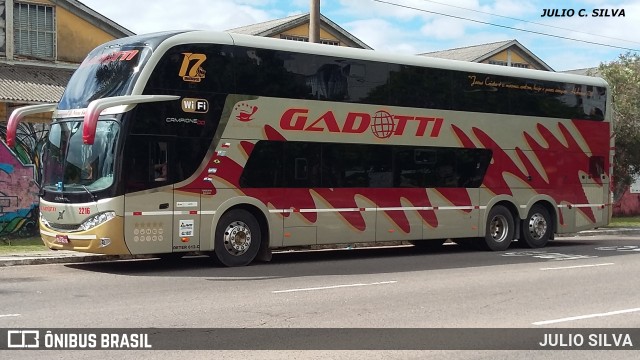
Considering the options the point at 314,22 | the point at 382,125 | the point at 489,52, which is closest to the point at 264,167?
the point at 382,125

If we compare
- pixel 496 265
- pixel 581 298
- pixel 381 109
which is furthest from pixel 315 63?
pixel 581 298

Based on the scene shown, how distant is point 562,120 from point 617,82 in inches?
572

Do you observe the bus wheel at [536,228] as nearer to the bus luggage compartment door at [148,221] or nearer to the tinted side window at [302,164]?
the tinted side window at [302,164]

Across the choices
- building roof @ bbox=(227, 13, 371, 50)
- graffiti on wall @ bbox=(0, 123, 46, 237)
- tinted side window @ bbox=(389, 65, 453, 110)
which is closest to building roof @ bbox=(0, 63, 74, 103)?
graffiti on wall @ bbox=(0, 123, 46, 237)

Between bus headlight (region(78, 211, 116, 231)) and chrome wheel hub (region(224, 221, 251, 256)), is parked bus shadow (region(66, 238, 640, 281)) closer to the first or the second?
chrome wheel hub (region(224, 221, 251, 256))

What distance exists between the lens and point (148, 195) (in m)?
13.8

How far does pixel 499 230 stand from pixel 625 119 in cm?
1496

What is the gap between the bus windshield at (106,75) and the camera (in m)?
13.9

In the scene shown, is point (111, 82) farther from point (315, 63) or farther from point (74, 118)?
point (315, 63)

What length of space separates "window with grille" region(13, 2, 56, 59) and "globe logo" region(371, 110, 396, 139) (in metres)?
13.2

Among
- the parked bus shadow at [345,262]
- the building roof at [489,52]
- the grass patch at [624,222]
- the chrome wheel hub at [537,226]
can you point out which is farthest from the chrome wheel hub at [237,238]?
the building roof at [489,52]

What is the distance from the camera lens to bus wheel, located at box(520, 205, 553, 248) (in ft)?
64.6

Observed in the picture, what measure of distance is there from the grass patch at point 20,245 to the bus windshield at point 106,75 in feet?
14.2

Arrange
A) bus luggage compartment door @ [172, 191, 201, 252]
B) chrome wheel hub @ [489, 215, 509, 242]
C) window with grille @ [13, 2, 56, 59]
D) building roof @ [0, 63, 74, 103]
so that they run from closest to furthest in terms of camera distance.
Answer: bus luggage compartment door @ [172, 191, 201, 252] → chrome wheel hub @ [489, 215, 509, 242] → building roof @ [0, 63, 74, 103] → window with grille @ [13, 2, 56, 59]
